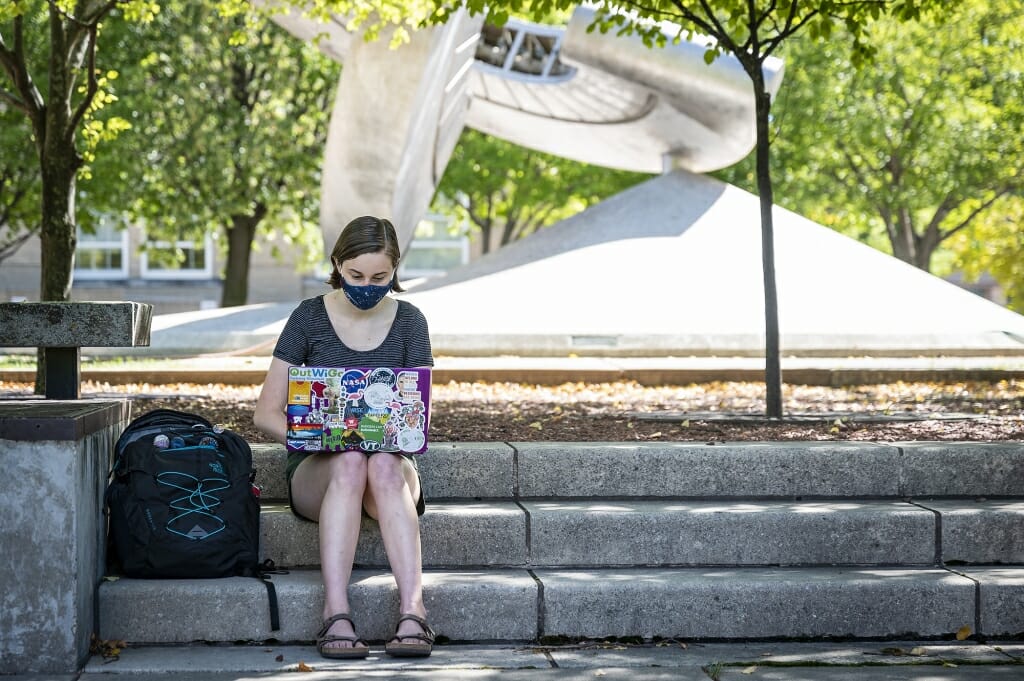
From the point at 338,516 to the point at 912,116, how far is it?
23.1 metres

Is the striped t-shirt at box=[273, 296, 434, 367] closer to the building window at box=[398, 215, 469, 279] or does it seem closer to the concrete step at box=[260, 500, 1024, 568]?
the concrete step at box=[260, 500, 1024, 568]

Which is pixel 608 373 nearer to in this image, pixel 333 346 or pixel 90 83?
pixel 90 83

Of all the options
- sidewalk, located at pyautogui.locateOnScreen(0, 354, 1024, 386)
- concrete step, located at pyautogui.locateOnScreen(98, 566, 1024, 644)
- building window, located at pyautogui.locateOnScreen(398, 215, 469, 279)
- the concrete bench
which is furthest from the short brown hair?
building window, located at pyautogui.locateOnScreen(398, 215, 469, 279)

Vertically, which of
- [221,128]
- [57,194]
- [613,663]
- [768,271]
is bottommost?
[613,663]

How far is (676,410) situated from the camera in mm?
8234

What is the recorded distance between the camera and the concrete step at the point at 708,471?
577 centimetres

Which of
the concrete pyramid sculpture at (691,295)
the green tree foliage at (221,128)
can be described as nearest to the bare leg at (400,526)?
the concrete pyramid sculpture at (691,295)

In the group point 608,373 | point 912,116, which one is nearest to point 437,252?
point 912,116

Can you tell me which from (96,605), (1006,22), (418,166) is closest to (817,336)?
(418,166)

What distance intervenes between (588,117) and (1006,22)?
28.9ft

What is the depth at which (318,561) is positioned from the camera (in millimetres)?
5230

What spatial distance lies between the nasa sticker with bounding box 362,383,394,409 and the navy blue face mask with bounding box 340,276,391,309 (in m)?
0.45

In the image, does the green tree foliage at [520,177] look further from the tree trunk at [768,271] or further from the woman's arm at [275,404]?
the woman's arm at [275,404]

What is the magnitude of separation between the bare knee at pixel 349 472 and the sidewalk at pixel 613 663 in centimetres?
62
